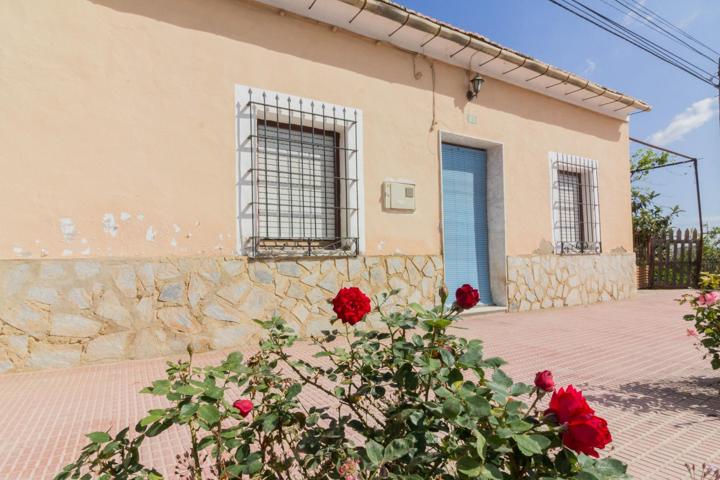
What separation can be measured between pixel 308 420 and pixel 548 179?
7392 millimetres

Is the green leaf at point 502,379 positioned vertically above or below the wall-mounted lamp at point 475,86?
below

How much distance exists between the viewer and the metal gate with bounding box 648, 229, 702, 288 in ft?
34.5

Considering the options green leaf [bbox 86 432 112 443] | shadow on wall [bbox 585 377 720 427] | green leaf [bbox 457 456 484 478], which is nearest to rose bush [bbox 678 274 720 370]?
shadow on wall [bbox 585 377 720 427]

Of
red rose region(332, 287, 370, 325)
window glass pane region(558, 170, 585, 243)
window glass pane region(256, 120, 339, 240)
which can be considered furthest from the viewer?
window glass pane region(558, 170, 585, 243)

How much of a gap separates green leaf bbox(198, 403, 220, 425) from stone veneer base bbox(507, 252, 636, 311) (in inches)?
252

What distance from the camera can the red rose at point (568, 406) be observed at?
31.8 inches

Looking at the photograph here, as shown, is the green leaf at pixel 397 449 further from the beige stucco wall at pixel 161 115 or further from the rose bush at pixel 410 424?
the beige stucco wall at pixel 161 115

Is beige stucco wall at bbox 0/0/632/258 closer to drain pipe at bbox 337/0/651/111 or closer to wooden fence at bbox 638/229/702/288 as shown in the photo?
drain pipe at bbox 337/0/651/111

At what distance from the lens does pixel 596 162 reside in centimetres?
826

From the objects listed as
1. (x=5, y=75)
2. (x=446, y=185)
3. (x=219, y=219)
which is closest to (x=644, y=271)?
(x=446, y=185)

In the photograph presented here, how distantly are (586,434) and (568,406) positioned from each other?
0.20 ft

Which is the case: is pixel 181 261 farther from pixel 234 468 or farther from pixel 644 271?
pixel 644 271

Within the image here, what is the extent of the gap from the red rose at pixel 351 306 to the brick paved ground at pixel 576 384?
1265mm

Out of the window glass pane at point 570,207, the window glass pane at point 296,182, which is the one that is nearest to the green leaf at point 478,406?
the window glass pane at point 296,182
